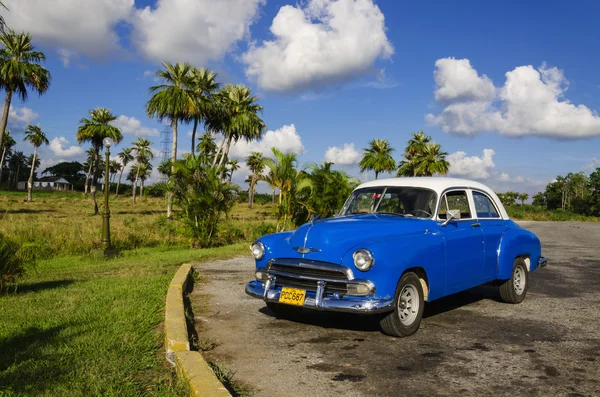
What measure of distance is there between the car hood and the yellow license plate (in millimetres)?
376

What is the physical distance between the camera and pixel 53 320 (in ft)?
19.0

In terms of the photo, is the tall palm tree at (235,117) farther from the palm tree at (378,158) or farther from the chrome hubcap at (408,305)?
the chrome hubcap at (408,305)

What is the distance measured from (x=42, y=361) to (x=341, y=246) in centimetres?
295

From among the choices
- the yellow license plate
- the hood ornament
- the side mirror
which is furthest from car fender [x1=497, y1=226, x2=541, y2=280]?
the yellow license plate

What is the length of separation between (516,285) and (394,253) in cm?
342

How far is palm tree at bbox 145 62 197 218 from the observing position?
3441 cm

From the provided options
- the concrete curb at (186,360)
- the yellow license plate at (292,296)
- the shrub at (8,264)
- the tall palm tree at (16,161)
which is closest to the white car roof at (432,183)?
the yellow license plate at (292,296)

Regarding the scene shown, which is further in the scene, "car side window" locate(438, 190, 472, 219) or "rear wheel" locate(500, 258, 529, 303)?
"rear wheel" locate(500, 258, 529, 303)

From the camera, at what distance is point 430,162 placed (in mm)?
53500

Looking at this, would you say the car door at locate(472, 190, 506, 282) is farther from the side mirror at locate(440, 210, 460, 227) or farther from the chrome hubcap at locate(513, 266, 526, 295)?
the side mirror at locate(440, 210, 460, 227)

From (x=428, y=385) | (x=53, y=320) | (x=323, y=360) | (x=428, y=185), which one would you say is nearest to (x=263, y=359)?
(x=323, y=360)

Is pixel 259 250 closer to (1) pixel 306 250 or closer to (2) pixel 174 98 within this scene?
(1) pixel 306 250

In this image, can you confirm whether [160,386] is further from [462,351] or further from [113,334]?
[462,351]

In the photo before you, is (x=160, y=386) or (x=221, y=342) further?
(x=221, y=342)
